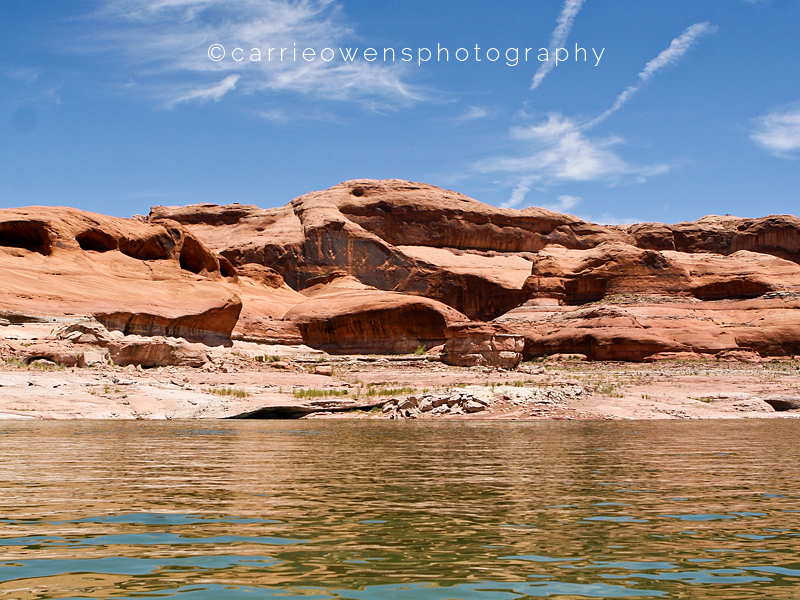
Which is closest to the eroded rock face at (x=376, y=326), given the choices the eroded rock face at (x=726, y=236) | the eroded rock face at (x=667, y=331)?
the eroded rock face at (x=667, y=331)

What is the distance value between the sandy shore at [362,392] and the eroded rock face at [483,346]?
321 cm

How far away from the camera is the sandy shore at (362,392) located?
20.4m

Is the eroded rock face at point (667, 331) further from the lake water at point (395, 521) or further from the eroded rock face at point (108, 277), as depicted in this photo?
the lake water at point (395, 521)

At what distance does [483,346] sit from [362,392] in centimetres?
1339

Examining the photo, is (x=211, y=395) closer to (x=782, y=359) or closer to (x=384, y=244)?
(x=782, y=359)

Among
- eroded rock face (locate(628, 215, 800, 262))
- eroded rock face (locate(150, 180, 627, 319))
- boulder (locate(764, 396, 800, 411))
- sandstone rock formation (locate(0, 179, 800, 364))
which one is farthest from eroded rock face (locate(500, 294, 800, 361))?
eroded rock face (locate(628, 215, 800, 262))

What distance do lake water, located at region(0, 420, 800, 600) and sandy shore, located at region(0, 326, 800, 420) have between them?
752 cm

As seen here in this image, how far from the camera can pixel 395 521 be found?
6234 mm

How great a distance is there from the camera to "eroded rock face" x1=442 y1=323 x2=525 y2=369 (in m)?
37.3

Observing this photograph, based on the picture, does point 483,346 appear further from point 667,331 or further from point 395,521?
point 395,521

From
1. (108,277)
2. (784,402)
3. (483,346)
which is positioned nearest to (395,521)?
(784,402)

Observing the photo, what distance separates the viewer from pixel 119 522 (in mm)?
6105

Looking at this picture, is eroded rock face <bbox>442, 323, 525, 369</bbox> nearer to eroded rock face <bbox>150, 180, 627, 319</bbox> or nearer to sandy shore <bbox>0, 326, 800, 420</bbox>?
sandy shore <bbox>0, 326, 800, 420</bbox>

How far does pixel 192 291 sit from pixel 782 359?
30.7 m
